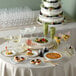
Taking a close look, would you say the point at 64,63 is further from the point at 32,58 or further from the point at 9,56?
the point at 9,56

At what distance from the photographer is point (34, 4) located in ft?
17.5

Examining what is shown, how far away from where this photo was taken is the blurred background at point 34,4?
4.96 metres

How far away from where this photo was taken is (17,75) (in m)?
3.00

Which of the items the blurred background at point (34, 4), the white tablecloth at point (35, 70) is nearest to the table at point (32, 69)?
the white tablecloth at point (35, 70)

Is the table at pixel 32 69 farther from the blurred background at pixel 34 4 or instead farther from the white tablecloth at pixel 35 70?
the blurred background at pixel 34 4

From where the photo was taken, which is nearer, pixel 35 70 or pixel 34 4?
pixel 35 70

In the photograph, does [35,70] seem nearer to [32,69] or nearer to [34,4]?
[32,69]

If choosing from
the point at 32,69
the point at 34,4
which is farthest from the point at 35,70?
the point at 34,4

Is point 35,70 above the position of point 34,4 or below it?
below

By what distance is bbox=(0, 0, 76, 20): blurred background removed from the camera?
4.96 m

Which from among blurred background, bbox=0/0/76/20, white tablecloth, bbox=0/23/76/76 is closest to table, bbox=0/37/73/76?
white tablecloth, bbox=0/23/76/76

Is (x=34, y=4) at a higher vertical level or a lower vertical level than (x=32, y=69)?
higher

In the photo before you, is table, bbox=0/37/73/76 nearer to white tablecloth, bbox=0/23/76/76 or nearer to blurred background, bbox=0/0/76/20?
white tablecloth, bbox=0/23/76/76

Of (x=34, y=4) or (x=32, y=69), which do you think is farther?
(x=34, y=4)
